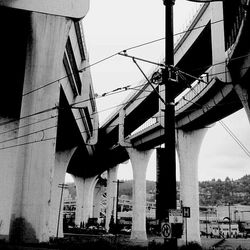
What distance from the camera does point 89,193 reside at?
95.9m

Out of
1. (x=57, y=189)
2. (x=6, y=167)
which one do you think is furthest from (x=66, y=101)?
(x=57, y=189)

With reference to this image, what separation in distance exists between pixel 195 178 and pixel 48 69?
22.8 m

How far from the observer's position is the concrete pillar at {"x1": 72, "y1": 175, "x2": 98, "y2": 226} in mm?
94562

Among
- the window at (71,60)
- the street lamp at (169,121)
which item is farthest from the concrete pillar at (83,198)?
the street lamp at (169,121)

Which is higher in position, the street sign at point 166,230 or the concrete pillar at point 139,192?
the concrete pillar at point 139,192

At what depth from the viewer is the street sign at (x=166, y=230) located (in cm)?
1125

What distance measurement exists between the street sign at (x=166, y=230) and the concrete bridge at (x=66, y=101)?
4.91 meters

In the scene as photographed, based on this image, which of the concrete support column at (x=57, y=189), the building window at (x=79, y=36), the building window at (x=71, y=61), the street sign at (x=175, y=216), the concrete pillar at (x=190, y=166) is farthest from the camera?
the concrete support column at (x=57, y=189)

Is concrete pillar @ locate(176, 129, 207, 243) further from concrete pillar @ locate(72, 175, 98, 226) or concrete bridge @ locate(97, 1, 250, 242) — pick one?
concrete pillar @ locate(72, 175, 98, 226)

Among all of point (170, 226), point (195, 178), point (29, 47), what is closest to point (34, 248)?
point (170, 226)

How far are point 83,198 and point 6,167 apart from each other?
6116cm

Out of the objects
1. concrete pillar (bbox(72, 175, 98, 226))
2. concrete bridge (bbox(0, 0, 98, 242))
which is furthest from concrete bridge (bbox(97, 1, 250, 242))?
concrete pillar (bbox(72, 175, 98, 226))

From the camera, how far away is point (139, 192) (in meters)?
56.2

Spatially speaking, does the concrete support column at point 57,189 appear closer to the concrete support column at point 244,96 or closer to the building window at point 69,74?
the building window at point 69,74
